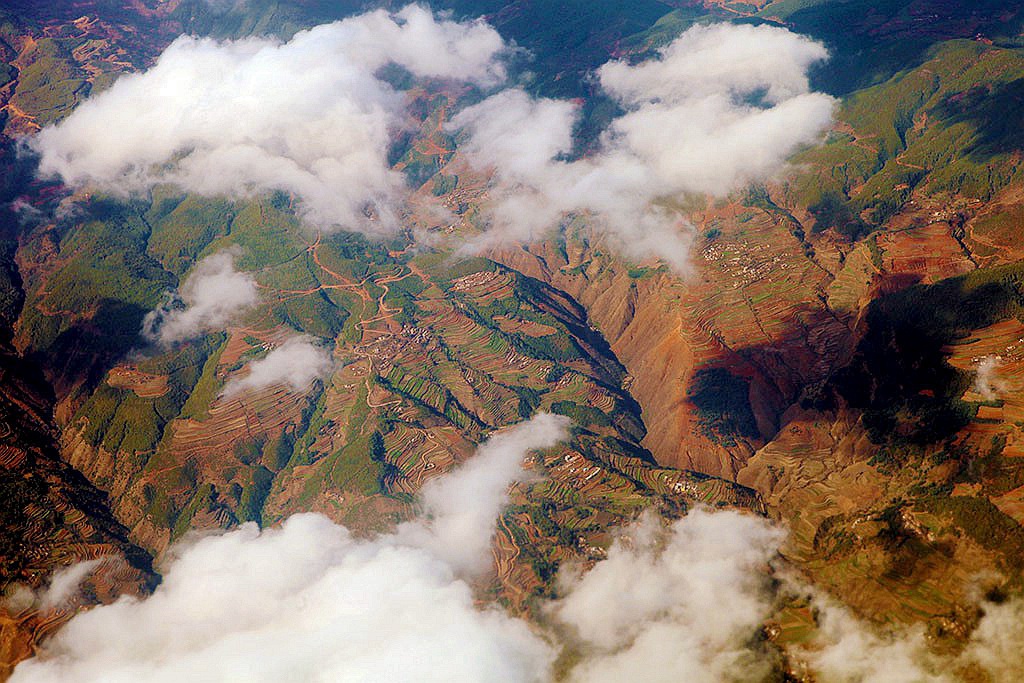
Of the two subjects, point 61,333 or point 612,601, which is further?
point 61,333

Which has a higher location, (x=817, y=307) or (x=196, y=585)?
(x=196, y=585)

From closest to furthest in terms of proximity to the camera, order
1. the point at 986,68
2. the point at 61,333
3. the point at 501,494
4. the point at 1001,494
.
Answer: the point at 1001,494 < the point at 501,494 < the point at 61,333 < the point at 986,68

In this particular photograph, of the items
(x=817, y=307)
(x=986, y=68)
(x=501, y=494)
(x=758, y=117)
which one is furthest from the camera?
(x=758, y=117)

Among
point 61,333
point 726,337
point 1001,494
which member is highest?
point 61,333

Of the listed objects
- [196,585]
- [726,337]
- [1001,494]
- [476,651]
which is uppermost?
[196,585]

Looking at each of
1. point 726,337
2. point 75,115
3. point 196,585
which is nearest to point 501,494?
point 196,585

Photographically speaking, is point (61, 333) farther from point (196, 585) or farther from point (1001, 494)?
point (1001, 494)

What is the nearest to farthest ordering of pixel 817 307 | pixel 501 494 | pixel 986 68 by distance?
pixel 501 494 < pixel 817 307 < pixel 986 68

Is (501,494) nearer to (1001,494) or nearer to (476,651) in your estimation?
(476,651)

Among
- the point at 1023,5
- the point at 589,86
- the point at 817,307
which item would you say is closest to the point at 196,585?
the point at 817,307
